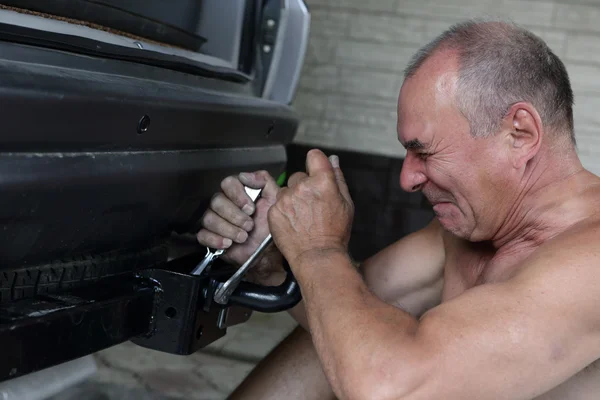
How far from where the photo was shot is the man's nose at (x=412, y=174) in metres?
1.62

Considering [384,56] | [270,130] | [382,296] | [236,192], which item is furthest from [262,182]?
[384,56]

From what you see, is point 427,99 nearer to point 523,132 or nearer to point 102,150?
point 523,132

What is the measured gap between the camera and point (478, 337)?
4.20 ft

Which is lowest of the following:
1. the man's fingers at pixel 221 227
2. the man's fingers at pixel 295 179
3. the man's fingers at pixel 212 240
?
the man's fingers at pixel 212 240

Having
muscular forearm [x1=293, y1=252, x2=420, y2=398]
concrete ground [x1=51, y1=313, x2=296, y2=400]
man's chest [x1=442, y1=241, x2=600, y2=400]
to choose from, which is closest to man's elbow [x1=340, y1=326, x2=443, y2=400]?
muscular forearm [x1=293, y1=252, x2=420, y2=398]

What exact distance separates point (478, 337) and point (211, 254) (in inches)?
23.1

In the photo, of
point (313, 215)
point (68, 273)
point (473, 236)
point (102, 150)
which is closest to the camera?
point (102, 150)

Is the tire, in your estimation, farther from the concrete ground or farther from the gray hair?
the concrete ground

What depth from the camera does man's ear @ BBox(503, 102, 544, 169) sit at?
150 cm

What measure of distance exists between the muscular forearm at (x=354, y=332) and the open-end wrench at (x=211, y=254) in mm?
211

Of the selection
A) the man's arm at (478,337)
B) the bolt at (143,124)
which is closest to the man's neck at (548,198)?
the man's arm at (478,337)

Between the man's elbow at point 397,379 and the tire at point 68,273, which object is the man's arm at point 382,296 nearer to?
the tire at point 68,273

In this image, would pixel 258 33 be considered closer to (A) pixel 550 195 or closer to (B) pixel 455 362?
(A) pixel 550 195

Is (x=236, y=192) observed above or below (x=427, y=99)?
below
